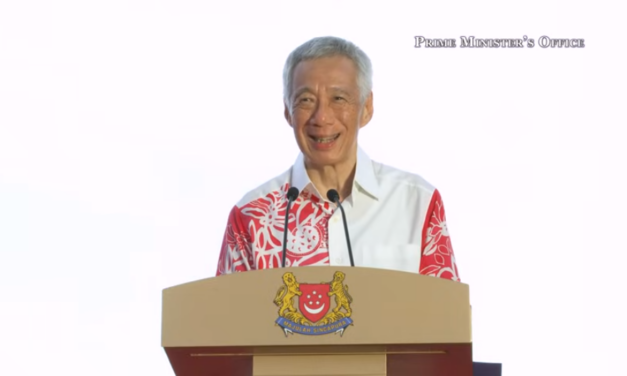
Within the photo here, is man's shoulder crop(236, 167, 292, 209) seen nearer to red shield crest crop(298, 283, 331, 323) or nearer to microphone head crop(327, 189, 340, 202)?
microphone head crop(327, 189, 340, 202)

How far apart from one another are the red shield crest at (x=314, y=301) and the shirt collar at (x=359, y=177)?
3.13 feet

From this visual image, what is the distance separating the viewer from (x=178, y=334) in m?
2.56

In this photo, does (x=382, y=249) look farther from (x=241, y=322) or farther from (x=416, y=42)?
(x=416, y=42)

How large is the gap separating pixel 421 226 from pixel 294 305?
0.95 meters

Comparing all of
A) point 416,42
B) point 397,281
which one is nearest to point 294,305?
point 397,281

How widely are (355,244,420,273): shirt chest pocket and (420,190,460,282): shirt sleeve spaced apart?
0.10 feet

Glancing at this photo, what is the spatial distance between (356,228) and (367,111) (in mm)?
392

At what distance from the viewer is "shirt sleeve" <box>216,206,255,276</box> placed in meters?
3.38

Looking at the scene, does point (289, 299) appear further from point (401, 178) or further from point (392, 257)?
point (401, 178)

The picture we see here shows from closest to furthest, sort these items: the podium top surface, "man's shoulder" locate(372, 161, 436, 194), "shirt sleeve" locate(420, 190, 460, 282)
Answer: the podium top surface < "shirt sleeve" locate(420, 190, 460, 282) < "man's shoulder" locate(372, 161, 436, 194)

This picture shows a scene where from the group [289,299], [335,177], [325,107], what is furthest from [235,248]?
[289,299]

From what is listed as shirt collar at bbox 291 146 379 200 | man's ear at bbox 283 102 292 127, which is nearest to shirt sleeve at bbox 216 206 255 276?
shirt collar at bbox 291 146 379 200

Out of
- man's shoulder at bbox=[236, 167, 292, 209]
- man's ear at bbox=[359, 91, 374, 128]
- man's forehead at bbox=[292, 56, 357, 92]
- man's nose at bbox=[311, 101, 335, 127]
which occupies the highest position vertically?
man's forehead at bbox=[292, 56, 357, 92]

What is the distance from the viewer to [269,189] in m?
3.60
